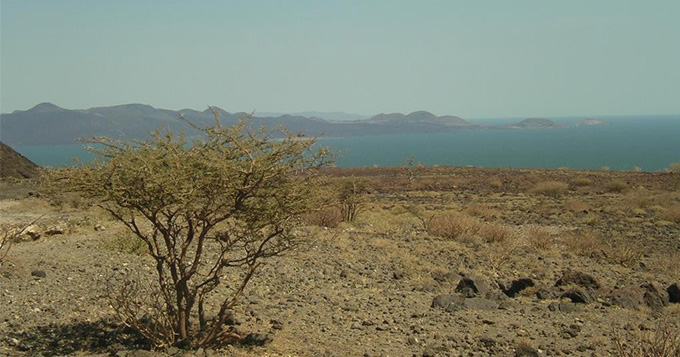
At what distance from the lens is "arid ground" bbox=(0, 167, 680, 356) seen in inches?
302

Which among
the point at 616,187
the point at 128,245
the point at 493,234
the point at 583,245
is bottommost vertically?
the point at 616,187

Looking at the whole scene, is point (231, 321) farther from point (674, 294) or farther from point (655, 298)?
point (674, 294)

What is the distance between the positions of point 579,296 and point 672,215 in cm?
1610

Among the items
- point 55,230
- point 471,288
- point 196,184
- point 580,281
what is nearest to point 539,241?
point 580,281

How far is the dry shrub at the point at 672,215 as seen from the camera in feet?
76.9

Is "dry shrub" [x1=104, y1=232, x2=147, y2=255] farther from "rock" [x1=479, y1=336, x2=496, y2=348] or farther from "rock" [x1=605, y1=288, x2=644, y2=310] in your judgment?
"rock" [x1=605, y1=288, x2=644, y2=310]

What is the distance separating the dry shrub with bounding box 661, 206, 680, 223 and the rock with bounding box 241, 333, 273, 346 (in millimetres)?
21455

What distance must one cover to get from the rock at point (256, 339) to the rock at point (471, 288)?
14.9 ft

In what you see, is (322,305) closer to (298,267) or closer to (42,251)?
(298,267)

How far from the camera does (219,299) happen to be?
9633 millimetres

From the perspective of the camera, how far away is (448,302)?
32.7 feet

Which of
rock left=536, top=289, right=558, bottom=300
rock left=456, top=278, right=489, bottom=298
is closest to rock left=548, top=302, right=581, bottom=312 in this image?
rock left=536, top=289, right=558, bottom=300

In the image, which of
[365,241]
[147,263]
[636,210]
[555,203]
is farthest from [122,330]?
[555,203]

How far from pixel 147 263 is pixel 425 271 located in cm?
602
